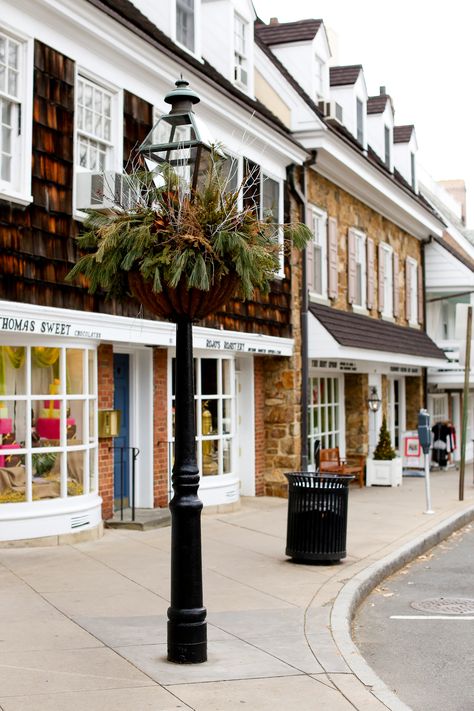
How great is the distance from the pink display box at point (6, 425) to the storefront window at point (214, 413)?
162 inches

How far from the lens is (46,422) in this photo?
1089 centimetres

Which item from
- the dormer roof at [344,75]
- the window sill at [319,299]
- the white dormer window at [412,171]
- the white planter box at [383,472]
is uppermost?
the dormer roof at [344,75]

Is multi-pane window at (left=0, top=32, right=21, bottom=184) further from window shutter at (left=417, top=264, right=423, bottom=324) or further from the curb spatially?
window shutter at (left=417, top=264, right=423, bottom=324)

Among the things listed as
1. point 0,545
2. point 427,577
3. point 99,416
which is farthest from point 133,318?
point 427,577

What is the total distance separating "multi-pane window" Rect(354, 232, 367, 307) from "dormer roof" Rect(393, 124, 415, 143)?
20.0 ft

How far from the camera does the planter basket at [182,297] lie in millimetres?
6684

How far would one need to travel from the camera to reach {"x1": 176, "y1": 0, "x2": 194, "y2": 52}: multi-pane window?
14.0 meters

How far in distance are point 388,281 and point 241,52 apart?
8.42 m

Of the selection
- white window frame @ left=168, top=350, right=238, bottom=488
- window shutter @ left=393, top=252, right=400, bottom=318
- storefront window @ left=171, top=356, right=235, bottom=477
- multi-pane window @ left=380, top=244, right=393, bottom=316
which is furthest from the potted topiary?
storefront window @ left=171, top=356, right=235, bottom=477

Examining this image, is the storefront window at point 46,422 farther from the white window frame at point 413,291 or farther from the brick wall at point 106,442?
the white window frame at point 413,291

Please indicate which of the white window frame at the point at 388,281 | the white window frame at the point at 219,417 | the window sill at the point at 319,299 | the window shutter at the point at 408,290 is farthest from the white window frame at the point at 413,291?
the white window frame at the point at 219,417

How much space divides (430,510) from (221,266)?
31.4 ft

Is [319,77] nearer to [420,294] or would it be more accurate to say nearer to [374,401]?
[374,401]

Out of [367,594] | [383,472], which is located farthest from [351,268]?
[367,594]
